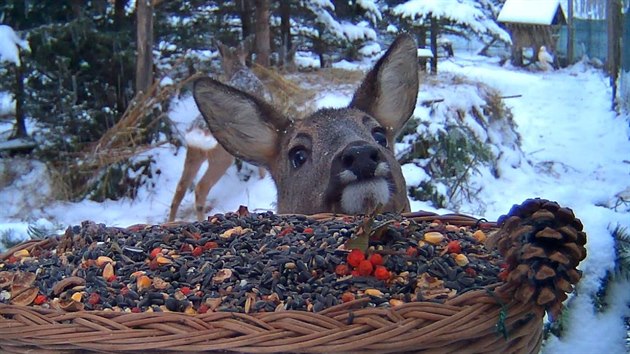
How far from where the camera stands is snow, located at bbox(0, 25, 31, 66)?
674cm

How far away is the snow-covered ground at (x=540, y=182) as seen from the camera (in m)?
2.19

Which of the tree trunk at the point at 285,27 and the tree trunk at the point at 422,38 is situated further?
the tree trunk at the point at 285,27

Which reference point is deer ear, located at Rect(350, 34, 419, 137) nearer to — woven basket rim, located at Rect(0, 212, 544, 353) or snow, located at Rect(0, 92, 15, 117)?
woven basket rim, located at Rect(0, 212, 544, 353)

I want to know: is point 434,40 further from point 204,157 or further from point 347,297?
point 347,297

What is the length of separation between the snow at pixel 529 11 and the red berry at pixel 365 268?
29.6ft

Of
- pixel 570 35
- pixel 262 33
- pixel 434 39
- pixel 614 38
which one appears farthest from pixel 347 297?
pixel 570 35

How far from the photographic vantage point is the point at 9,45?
6.78 meters

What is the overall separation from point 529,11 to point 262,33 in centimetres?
532

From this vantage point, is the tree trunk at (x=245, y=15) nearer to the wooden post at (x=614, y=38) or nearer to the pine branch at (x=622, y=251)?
the wooden post at (x=614, y=38)

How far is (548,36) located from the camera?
13.0m

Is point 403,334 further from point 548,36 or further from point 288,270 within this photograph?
point 548,36

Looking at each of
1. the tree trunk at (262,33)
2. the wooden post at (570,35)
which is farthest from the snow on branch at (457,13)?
the tree trunk at (262,33)

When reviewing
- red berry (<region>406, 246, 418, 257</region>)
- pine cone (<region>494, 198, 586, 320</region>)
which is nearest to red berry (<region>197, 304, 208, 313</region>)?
red berry (<region>406, 246, 418, 257</region>)

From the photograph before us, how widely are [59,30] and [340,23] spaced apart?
121 inches
